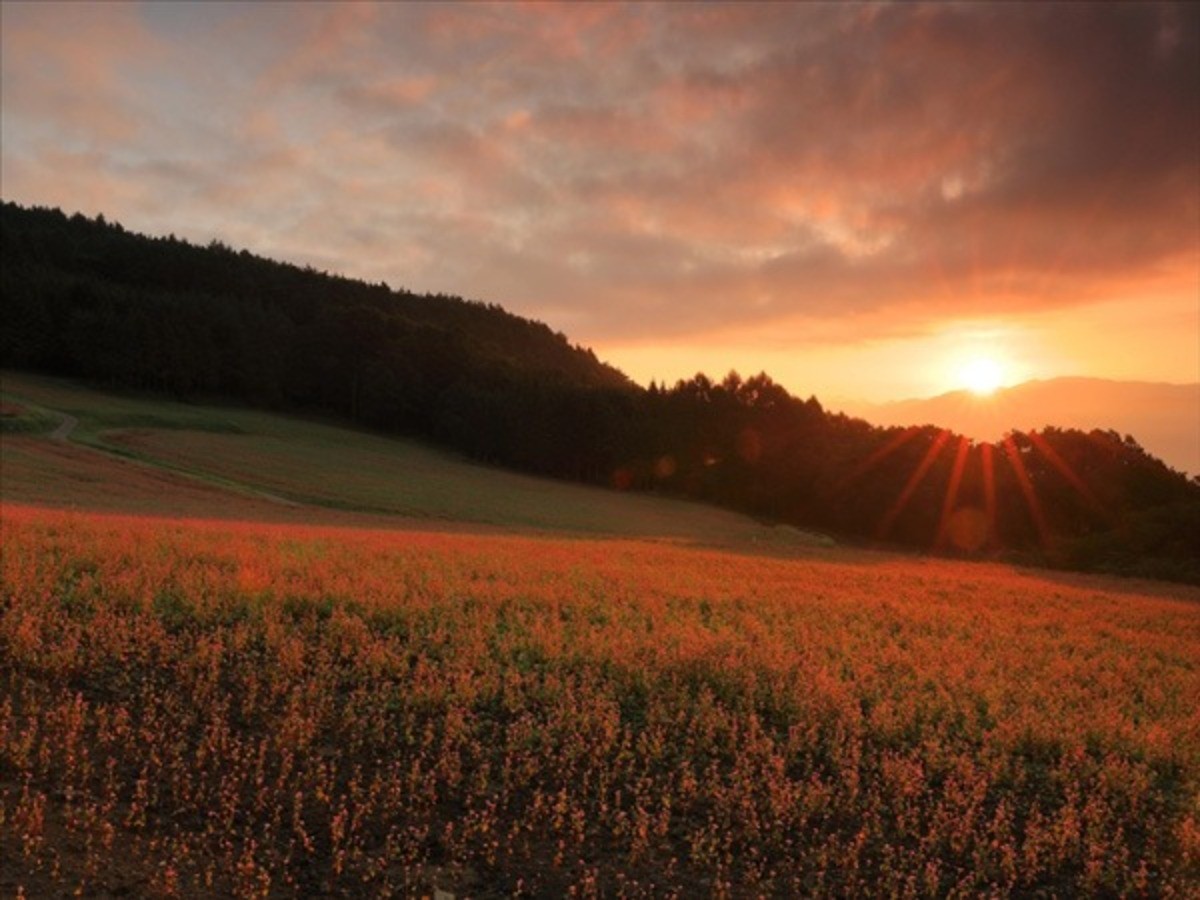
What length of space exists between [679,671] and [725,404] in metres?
92.9

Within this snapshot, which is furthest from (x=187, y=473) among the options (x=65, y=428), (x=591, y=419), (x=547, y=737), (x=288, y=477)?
(x=547, y=737)

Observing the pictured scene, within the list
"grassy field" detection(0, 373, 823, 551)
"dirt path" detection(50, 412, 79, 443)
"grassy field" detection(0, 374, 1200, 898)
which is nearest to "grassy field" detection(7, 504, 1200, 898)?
"grassy field" detection(0, 374, 1200, 898)

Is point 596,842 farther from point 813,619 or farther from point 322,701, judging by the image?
point 813,619

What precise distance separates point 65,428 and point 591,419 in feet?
164

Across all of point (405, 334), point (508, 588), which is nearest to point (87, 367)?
point (405, 334)

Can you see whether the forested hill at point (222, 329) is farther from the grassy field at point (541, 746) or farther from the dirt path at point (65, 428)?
the grassy field at point (541, 746)

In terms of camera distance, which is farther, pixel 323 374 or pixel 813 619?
pixel 323 374

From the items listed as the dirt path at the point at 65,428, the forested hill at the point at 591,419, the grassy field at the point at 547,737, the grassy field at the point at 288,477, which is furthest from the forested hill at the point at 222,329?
the grassy field at the point at 547,737

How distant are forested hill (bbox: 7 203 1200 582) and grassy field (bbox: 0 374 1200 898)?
3668cm

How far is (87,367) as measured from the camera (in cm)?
10012

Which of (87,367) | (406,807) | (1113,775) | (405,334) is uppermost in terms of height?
(405,334)

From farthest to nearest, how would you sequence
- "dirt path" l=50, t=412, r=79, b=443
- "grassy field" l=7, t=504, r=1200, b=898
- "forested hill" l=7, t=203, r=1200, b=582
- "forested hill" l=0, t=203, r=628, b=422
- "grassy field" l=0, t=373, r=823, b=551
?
"forested hill" l=0, t=203, r=628, b=422 < "forested hill" l=7, t=203, r=1200, b=582 < "dirt path" l=50, t=412, r=79, b=443 < "grassy field" l=0, t=373, r=823, b=551 < "grassy field" l=7, t=504, r=1200, b=898

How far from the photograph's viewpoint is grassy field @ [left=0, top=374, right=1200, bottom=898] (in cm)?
796

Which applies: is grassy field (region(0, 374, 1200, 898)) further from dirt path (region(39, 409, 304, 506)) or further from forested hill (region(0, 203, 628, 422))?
forested hill (region(0, 203, 628, 422))
